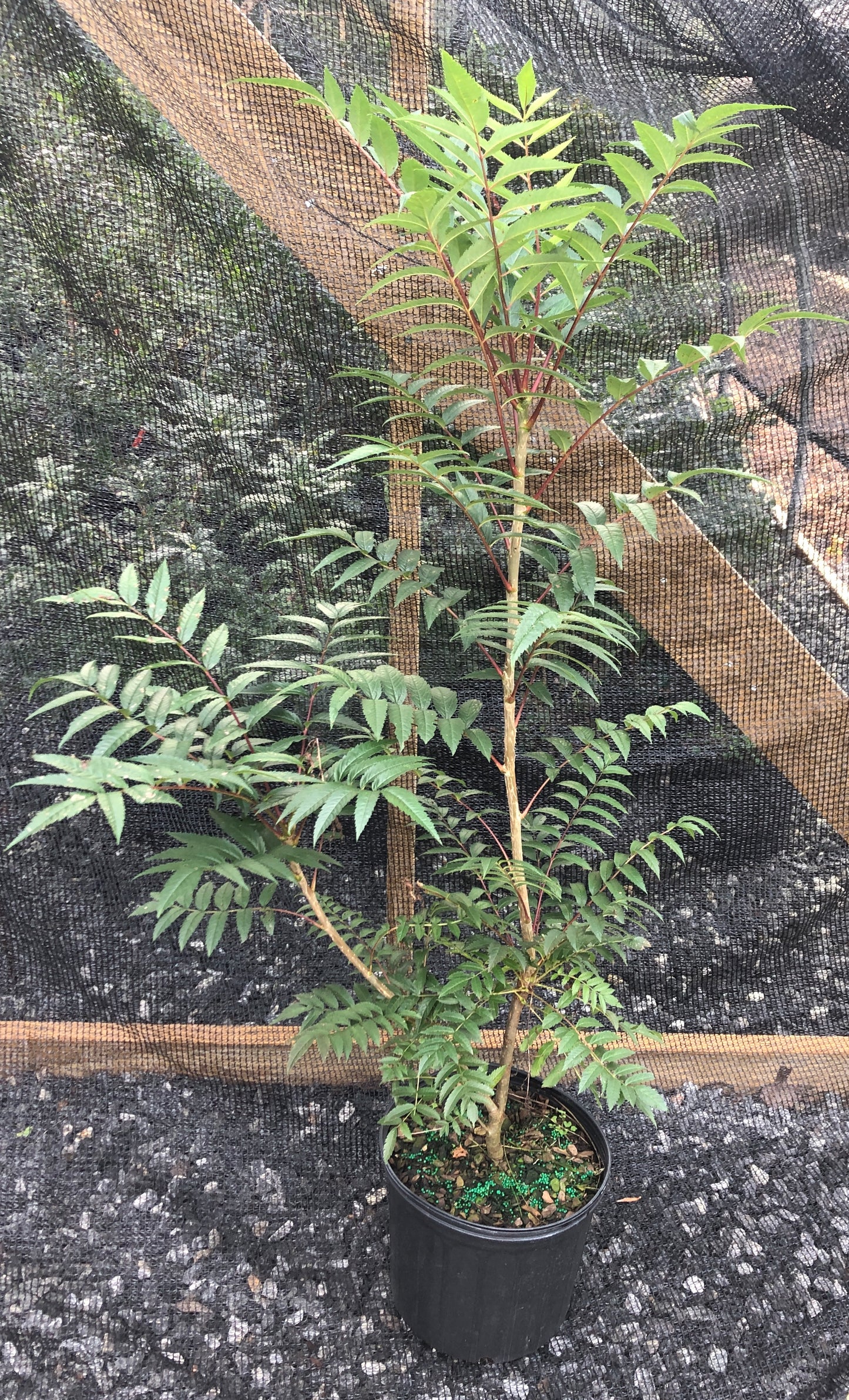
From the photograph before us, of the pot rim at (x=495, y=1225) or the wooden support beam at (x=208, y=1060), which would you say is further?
the wooden support beam at (x=208, y=1060)

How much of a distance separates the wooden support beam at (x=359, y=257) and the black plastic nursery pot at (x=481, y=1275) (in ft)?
2.62

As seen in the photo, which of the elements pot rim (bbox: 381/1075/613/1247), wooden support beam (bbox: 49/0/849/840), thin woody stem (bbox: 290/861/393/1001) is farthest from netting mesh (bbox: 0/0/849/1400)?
thin woody stem (bbox: 290/861/393/1001)

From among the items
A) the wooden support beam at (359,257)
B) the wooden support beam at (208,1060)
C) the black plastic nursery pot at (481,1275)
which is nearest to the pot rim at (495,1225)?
the black plastic nursery pot at (481,1275)

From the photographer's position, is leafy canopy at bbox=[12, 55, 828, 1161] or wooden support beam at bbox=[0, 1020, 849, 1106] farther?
wooden support beam at bbox=[0, 1020, 849, 1106]

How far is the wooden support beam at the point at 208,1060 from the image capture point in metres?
1.65

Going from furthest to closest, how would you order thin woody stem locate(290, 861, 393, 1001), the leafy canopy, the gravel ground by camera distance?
the gravel ground < thin woody stem locate(290, 861, 393, 1001) < the leafy canopy

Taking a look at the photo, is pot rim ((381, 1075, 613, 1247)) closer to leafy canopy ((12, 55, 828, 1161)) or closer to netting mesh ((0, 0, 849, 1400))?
leafy canopy ((12, 55, 828, 1161))

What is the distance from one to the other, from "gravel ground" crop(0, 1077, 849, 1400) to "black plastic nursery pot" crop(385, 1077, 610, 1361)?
5cm

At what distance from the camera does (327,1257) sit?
1406 millimetres

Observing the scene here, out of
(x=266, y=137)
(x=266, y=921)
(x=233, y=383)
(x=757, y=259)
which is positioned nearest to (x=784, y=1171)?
(x=266, y=921)

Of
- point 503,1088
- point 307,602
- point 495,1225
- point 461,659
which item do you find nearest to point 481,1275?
point 495,1225

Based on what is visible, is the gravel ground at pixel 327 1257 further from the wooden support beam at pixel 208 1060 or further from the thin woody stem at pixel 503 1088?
the thin woody stem at pixel 503 1088

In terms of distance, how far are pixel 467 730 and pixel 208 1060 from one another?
0.97 meters

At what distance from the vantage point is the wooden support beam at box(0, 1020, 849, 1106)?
5.40 ft
